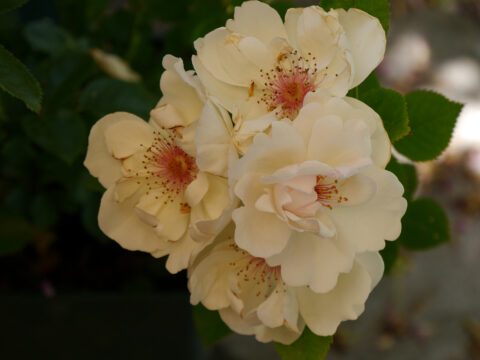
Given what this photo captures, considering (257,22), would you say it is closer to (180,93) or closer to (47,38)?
(180,93)

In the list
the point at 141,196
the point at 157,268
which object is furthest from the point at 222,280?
the point at 157,268

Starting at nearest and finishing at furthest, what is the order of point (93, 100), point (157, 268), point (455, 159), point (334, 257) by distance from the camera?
1. point (334, 257)
2. point (93, 100)
3. point (157, 268)
4. point (455, 159)

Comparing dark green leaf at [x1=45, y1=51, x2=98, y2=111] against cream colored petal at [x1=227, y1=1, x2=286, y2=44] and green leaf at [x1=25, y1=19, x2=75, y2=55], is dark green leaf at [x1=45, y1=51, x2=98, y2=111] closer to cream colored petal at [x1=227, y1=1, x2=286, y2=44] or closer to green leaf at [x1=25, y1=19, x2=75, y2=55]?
green leaf at [x1=25, y1=19, x2=75, y2=55]

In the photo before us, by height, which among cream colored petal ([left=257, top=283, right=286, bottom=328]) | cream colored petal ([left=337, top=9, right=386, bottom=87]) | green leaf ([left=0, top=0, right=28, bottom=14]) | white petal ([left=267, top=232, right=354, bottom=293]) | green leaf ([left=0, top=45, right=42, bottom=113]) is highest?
cream colored petal ([left=337, top=9, right=386, bottom=87])

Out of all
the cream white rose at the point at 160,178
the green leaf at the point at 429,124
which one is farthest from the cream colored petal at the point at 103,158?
the green leaf at the point at 429,124

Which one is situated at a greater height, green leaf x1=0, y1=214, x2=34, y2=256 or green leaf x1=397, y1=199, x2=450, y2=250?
green leaf x1=397, y1=199, x2=450, y2=250

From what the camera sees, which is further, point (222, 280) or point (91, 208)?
point (91, 208)

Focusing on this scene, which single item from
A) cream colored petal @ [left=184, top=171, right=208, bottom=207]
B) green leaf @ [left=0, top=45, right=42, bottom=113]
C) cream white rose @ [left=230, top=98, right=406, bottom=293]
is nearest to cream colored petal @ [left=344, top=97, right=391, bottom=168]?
cream white rose @ [left=230, top=98, right=406, bottom=293]

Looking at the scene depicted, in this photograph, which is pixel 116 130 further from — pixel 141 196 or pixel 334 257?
pixel 334 257
